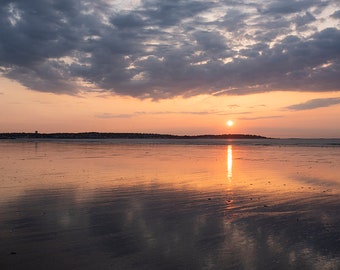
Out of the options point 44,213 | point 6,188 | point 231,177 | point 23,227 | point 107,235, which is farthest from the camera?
point 231,177

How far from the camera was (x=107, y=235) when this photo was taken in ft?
32.2

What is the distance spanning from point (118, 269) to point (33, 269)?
5.59 feet

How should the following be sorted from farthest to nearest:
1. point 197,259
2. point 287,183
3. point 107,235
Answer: point 287,183, point 107,235, point 197,259

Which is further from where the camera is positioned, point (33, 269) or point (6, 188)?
point (6, 188)

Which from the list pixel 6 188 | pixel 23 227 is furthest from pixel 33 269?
pixel 6 188

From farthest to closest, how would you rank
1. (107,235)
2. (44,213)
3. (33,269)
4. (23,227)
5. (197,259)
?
(44,213), (23,227), (107,235), (197,259), (33,269)

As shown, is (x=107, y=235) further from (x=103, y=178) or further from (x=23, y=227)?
(x=103, y=178)

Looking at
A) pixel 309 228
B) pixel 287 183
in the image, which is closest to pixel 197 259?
pixel 309 228

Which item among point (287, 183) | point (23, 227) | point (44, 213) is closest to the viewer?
point (23, 227)

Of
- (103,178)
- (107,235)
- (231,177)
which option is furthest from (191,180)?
(107,235)

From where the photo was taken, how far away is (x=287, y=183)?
68.3ft

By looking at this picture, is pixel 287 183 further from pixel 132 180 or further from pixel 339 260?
pixel 339 260

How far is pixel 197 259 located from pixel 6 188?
12340 mm

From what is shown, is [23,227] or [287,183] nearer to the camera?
[23,227]
